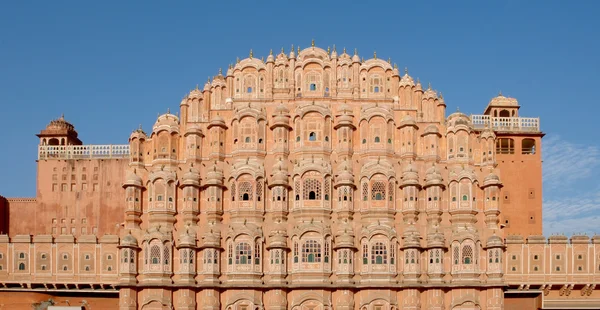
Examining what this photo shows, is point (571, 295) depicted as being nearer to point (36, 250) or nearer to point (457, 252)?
point (457, 252)

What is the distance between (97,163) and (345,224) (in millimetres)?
20164

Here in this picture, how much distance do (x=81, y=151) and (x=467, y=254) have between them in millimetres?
29408

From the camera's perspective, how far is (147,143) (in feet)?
170

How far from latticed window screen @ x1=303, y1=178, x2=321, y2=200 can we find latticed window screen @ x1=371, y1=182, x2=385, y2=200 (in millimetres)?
3360

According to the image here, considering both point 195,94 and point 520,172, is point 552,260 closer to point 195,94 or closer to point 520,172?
point 520,172

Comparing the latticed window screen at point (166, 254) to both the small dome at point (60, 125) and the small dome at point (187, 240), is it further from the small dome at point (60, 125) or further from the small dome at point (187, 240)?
the small dome at point (60, 125)

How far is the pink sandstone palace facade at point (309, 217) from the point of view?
48.2 m

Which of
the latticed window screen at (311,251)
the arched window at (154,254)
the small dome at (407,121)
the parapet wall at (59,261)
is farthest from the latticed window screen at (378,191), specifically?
the parapet wall at (59,261)

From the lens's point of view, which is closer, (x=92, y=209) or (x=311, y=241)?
(x=311, y=241)

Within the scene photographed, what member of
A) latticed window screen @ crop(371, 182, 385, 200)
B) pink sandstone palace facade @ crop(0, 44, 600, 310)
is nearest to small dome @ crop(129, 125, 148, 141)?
pink sandstone palace facade @ crop(0, 44, 600, 310)

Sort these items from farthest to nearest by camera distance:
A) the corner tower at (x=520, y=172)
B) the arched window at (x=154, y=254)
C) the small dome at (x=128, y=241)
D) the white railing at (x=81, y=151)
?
the white railing at (x=81, y=151) < the corner tower at (x=520, y=172) < the arched window at (x=154, y=254) < the small dome at (x=128, y=241)

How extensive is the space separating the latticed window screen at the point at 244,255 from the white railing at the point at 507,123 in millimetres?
19128

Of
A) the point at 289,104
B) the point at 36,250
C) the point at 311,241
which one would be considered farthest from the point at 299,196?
the point at 36,250

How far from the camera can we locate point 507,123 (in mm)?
57188
